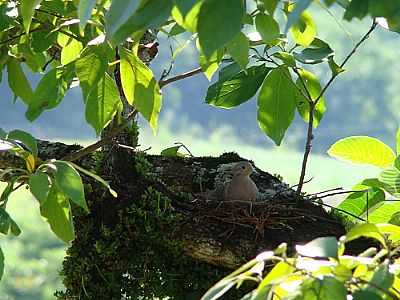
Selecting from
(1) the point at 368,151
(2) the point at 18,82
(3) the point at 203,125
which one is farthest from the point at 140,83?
(3) the point at 203,125

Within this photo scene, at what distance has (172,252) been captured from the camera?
5.97 feet

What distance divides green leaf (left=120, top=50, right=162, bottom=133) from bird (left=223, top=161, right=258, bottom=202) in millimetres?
689

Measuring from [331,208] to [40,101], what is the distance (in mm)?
725

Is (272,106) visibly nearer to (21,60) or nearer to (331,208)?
(331,208)

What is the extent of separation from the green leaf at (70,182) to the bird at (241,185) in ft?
2.89

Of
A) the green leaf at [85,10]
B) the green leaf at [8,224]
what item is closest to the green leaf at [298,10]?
the green leaf at [85,10]

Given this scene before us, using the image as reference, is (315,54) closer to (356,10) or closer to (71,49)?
(71,49)

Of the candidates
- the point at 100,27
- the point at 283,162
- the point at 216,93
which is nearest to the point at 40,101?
the point at 100,27

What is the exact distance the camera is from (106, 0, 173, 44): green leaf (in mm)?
797

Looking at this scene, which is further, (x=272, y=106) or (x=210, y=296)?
(x=272, y=106)

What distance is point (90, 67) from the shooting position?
4.77 feet

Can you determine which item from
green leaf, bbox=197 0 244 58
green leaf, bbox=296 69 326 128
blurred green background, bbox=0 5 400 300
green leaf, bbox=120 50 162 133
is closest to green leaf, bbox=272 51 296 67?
green leaf, bbox=296 69 326 128

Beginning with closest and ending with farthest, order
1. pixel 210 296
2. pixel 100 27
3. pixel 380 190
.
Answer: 1. pixel 210 296
2. pixel 100 27
3. pixel 380 190

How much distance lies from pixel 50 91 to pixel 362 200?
660mm
